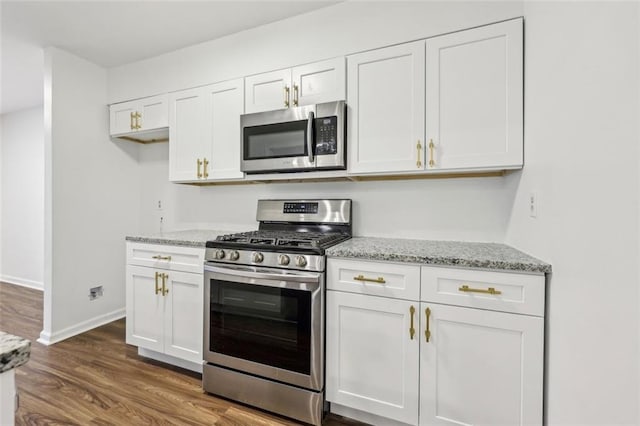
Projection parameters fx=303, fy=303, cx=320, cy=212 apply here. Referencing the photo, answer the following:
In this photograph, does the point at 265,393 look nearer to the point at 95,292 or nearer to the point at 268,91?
the point at 268,91

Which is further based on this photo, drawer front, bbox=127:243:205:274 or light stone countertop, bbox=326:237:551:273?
drawer front, bbox=127:243:205:274

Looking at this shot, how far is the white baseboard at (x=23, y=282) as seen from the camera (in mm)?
4160

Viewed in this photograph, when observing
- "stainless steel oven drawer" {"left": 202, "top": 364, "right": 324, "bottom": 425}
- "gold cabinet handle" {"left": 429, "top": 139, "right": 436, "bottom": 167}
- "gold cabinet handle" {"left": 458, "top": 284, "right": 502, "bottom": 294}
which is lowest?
"stainless steel oven drawer" {"left": 202, "top": 364, "right": 324, "bottom": 425}

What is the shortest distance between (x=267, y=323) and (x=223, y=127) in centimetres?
151

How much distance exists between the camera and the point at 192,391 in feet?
6.43

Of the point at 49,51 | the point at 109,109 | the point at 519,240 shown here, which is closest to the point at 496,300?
the point at 519,240

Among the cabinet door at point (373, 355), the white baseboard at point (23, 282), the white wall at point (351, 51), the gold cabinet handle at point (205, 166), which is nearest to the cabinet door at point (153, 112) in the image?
the white wall at point (351, 51)

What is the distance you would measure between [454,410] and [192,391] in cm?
157

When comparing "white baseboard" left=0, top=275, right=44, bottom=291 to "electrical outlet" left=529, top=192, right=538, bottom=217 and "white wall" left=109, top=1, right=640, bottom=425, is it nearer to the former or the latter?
A: "white wall" left=109, top=1, right=640, bottom=425

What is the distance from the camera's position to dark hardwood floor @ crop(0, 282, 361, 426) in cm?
170

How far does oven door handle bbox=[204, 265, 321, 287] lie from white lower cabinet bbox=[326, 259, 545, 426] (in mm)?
109

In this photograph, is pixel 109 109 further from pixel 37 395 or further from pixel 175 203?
pixel 37 395

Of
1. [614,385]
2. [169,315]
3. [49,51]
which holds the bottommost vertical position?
[169,315]

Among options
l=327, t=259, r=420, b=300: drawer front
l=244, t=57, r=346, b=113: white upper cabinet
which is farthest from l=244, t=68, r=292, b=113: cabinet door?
l=327, t=259, r=420, b=300: drawer front
